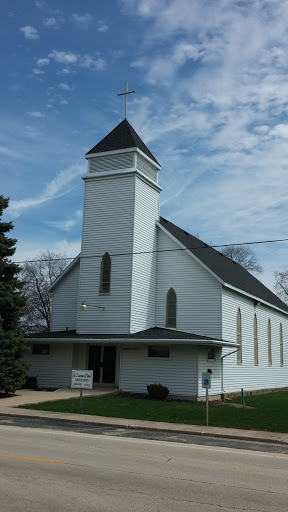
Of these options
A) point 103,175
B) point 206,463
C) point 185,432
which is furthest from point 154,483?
point 103,175

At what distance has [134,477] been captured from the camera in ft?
26.8

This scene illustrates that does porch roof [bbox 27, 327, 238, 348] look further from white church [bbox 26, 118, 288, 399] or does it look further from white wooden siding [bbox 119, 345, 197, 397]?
white wooden siding [bbox 119, 345, 197, 397]

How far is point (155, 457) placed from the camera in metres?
10.3

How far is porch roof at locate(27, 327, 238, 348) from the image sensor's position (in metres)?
24.3

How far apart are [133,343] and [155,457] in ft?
52.6

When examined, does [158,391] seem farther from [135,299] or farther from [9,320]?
[9,320]

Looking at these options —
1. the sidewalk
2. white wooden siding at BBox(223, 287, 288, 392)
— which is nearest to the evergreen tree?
the sidewalk

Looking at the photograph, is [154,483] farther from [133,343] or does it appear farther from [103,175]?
[103,175]

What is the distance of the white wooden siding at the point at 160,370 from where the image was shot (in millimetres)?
24953

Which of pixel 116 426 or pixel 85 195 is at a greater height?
pixel 85 195

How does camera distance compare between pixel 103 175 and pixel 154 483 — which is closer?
pixel 154 483

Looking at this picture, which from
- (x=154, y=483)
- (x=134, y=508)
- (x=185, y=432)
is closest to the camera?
(x=134, y=508)

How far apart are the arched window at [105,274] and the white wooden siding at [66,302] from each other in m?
4.06

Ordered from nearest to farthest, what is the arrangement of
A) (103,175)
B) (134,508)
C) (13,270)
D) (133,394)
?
(134,508)
(13,270)
(133,394)
(103,175)
